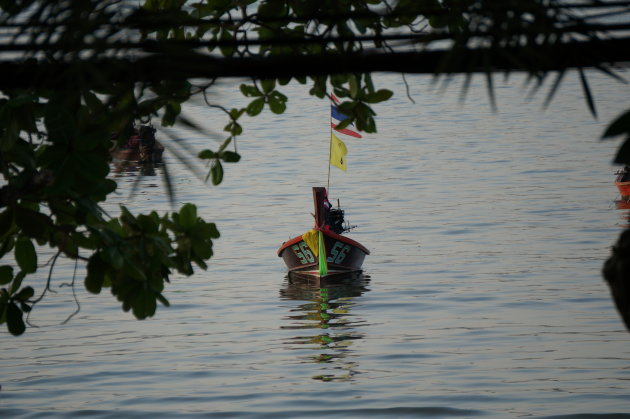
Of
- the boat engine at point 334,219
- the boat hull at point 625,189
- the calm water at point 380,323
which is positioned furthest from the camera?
the boat hull at point 625,189

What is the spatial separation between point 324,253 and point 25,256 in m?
17.8

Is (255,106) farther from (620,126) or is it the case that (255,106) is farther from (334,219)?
(334,219)

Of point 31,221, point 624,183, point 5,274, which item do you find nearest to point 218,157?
point 31,221

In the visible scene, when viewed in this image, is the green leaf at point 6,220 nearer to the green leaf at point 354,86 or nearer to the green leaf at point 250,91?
the green leaf at point 250,91

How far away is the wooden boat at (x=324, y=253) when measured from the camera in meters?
22.4

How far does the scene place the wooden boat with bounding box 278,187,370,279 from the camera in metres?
22.4

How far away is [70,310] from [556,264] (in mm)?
10636

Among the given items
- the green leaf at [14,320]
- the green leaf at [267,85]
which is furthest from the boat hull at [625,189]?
the green leaf at [14,320]

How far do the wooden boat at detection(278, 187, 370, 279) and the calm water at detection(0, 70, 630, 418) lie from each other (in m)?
0.49

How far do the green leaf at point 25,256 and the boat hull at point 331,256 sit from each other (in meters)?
17.6

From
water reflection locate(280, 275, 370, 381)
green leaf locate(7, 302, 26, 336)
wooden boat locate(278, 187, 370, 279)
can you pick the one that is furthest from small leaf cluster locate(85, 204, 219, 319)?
wooden boat locate(278, 187, 370, 279)

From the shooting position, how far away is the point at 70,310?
815 inches

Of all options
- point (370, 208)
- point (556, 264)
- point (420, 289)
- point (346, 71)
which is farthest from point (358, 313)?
point (346, 71)

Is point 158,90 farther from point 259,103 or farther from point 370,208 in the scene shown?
point 370,208
